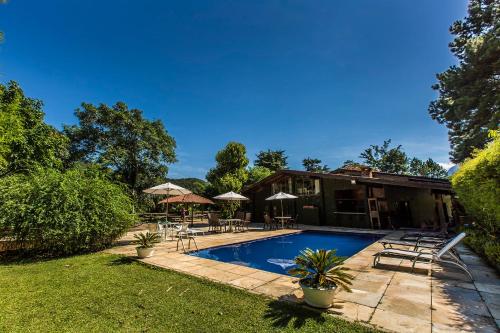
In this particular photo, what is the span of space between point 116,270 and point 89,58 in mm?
20784

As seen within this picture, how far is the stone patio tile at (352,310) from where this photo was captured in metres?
3.39

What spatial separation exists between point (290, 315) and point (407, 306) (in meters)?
1.91

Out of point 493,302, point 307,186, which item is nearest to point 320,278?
point 493,302

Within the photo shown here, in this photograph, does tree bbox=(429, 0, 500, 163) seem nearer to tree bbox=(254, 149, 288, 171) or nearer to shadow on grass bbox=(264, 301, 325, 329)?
shadow on grass bbox=(264, 301, 325, 329)

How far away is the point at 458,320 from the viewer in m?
3.28

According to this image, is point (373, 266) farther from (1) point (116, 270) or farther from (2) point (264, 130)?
(2) point (264, 130)

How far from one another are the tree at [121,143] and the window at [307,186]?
50.1 feet

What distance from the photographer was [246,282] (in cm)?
509

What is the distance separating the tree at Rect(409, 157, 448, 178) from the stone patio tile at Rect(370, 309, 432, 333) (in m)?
62.7

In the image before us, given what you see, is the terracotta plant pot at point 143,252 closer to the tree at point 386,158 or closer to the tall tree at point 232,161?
the tall tree at point 232,161

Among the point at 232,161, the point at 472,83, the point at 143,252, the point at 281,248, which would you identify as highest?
the point at 472,83

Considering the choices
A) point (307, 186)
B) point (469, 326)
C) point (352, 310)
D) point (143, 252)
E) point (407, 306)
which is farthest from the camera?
point (307, 186)

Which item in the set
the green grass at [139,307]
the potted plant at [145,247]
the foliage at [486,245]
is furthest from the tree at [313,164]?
the green grass at [139,307]

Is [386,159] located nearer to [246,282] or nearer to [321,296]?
[246,282]
